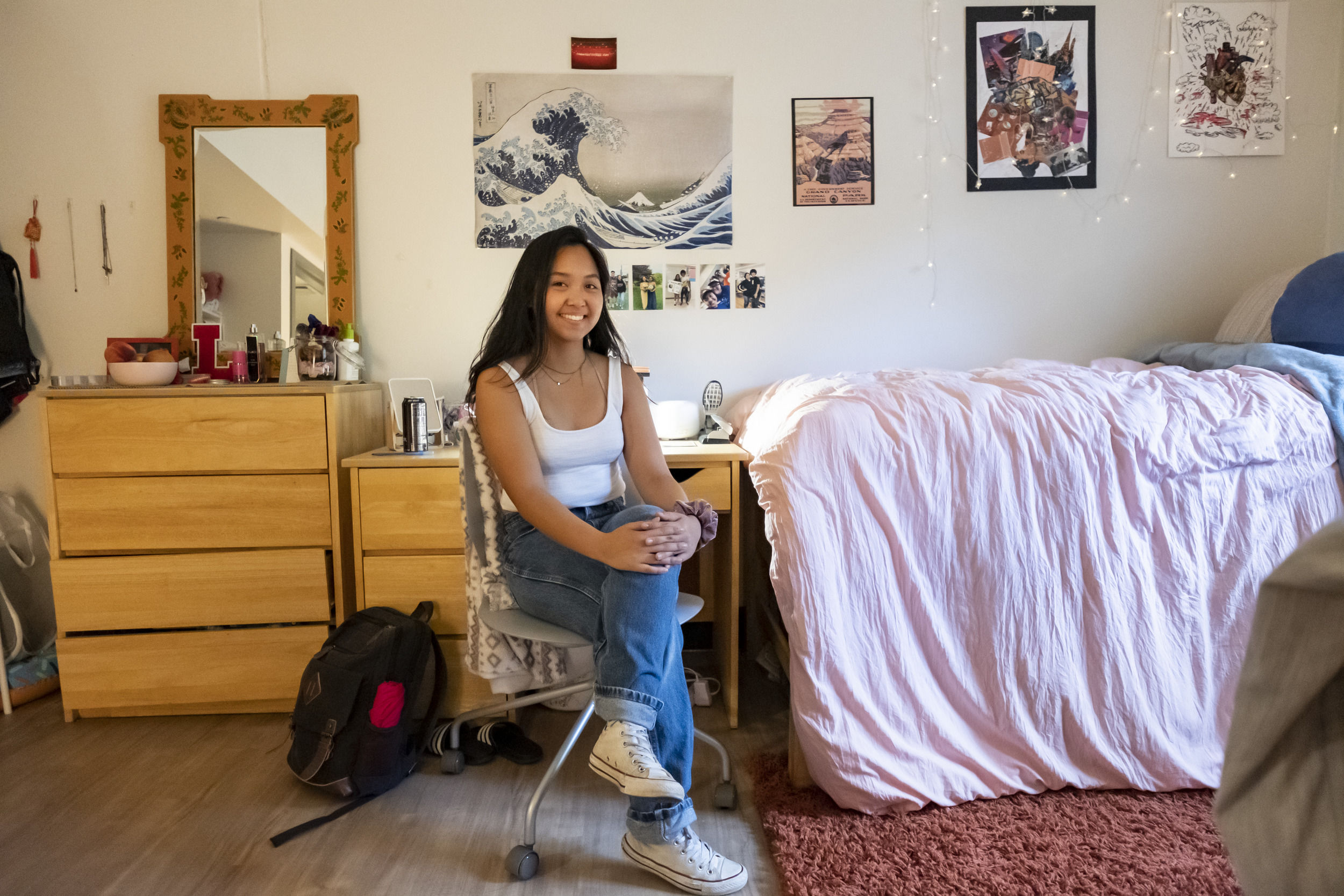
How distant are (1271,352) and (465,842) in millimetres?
2046

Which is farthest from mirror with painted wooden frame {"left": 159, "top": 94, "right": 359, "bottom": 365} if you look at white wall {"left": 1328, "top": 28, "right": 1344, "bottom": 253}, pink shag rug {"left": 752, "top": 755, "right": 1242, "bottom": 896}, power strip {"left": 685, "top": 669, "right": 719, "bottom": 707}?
white wall {"left": 1328, "top": 28, "right": 1344, "bottom": 253}

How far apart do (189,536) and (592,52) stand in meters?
1.76

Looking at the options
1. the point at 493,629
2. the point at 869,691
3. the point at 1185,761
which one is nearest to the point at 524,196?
the point at 493,629

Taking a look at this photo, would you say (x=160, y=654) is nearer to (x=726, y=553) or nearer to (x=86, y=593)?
(x=86, y=593)

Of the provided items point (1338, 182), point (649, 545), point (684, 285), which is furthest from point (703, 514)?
point (1338, 182)

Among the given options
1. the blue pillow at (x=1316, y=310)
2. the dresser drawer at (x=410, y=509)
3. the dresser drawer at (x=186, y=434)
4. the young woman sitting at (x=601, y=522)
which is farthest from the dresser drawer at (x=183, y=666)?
the blue pillow at (x=1316, y=310)

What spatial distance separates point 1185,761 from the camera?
1.67m

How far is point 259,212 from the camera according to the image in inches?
103

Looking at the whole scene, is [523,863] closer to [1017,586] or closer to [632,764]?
[632,764]

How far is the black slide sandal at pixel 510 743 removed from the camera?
76.5 inches

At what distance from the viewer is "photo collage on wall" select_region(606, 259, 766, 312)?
2676mm

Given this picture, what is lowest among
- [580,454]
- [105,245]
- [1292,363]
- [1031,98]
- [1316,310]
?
[580,454]

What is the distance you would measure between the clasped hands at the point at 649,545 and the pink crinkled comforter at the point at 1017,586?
243 millimetres

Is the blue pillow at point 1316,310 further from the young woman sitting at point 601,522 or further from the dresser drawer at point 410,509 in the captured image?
the dresser drawer at point 410,509
